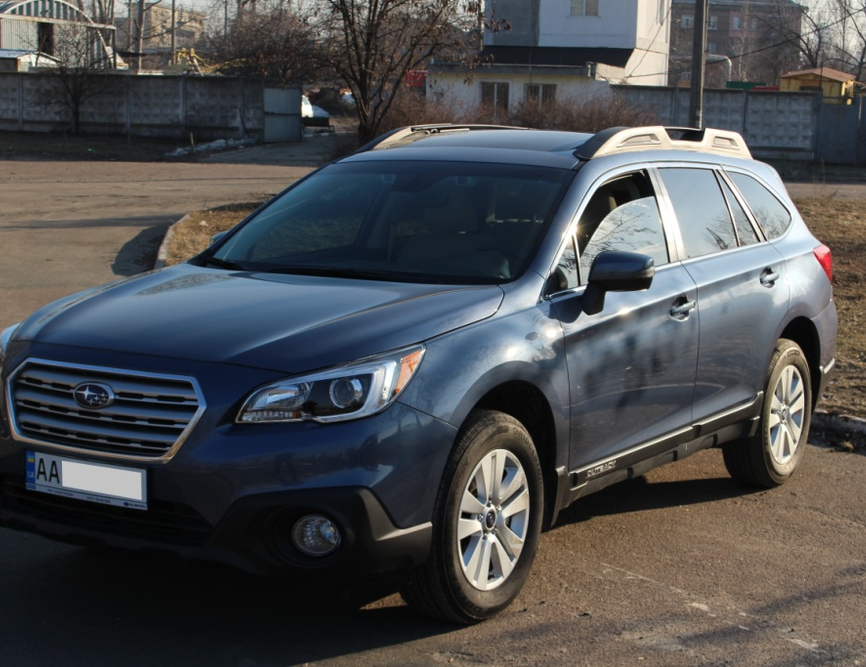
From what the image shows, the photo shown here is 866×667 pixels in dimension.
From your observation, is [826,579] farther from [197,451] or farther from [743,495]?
[197,451]

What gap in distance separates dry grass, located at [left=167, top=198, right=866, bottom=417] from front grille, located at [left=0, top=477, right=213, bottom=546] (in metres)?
5.00

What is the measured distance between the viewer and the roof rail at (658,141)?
517 centimetres

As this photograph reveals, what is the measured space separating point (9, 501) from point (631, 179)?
9.88ft

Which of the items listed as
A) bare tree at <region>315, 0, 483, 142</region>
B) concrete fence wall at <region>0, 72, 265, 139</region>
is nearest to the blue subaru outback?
bare tree at <region>315, 0, 483, 142</region>

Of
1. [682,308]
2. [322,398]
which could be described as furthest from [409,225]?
[322,398]

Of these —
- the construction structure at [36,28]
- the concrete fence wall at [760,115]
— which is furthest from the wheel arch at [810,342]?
the construction structure at [36,28]

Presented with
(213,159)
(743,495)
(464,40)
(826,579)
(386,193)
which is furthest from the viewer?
(213,159)

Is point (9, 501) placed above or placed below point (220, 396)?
below

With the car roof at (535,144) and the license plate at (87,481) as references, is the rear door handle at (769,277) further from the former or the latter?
the license plate at (87,481)

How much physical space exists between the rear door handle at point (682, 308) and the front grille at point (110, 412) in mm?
2351

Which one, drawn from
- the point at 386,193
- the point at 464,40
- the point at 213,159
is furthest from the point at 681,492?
the point at 213,159

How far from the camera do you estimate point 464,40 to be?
19.5 metres

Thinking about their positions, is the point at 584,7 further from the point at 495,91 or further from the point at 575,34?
the point at 495,91

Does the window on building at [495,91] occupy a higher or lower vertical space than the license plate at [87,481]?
higher
